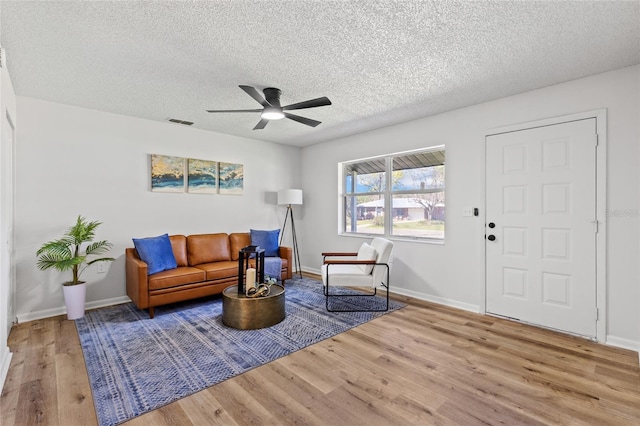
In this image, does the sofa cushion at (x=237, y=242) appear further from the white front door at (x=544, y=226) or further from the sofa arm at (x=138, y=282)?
the white front door at (x=544, y=226)

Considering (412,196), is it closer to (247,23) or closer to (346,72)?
(346,72)

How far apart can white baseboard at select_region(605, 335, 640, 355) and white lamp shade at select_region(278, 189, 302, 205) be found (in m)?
4.27

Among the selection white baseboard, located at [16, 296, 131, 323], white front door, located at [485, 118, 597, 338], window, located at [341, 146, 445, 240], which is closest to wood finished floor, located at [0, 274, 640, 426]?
white front door, located at [485, 118, 597, 338]

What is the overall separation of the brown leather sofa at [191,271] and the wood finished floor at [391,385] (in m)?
0.75

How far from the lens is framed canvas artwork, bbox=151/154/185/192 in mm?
4352

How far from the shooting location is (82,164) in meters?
3.79

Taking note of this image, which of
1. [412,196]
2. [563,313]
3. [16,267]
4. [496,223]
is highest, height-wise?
[412,196]

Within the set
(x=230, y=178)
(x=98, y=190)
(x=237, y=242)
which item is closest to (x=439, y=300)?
(x=237, y=242)

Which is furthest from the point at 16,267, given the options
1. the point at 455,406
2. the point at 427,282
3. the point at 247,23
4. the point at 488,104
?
the point at 488,104

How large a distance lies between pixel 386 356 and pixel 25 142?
442cm

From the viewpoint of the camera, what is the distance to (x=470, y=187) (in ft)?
12.3

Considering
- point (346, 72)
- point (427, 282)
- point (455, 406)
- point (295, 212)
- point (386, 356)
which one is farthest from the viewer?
→ point (295, 212)

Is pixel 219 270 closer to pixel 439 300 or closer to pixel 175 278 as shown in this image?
pixel 175 278

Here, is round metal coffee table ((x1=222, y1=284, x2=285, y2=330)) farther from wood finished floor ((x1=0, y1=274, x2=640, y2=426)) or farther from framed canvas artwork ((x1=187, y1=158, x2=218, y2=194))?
framed canvas artwork ((x1=187, y1=158, x2=218, y2=194))
